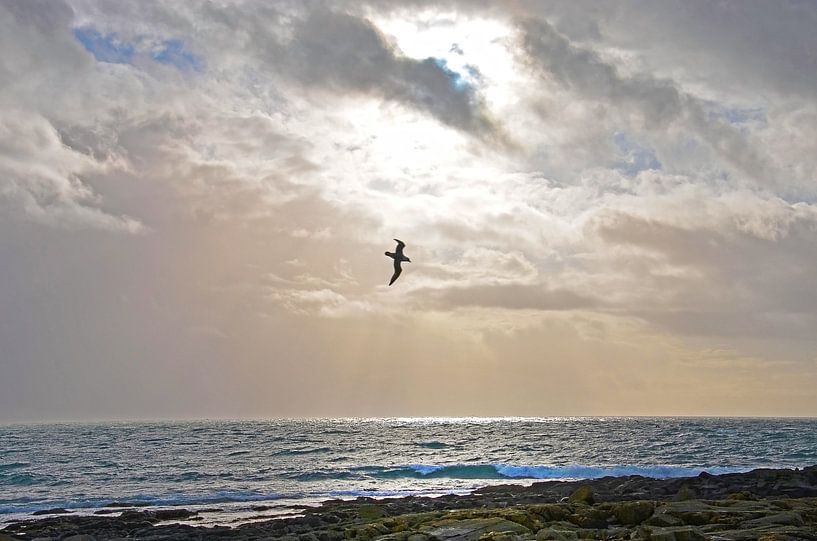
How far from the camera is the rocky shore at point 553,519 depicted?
14.5m

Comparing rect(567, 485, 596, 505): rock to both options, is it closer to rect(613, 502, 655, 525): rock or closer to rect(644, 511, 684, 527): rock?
rect(613, 502, 655, 525): rock

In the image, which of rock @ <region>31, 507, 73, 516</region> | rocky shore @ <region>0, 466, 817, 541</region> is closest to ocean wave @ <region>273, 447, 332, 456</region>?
rock @ <region>31, 507, 73, 516</region>

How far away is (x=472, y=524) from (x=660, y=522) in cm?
405

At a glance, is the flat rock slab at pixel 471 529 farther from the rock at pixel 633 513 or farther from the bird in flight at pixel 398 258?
the bird in flight at pixel 398 258

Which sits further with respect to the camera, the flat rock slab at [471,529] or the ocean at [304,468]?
the ocean at [304,468]

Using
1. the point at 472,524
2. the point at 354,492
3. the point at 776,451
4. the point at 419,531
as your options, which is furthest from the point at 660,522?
the point at 776,451

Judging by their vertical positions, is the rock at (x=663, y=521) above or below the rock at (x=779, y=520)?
below

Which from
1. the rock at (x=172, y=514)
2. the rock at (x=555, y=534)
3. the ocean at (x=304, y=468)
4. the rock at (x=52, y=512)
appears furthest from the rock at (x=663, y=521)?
the rock at (x=52, y=512)

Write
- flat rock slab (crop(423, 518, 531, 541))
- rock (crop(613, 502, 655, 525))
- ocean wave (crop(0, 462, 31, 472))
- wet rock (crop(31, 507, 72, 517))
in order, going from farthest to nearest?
1. ocean wave (crop(0, 462, 31, 472))
2. wet rock (crop(31, 507, 72, 517))
3. rock (crop(613, 502, 655, 525))
4. flat rock slab (crop(423, 518, 531, 541))

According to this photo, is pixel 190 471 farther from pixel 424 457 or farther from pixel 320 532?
pixel 320 532

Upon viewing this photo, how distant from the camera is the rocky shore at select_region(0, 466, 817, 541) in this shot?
14461mm

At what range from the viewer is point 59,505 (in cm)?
3500

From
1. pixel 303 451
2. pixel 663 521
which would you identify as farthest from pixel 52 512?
pixel 303 451

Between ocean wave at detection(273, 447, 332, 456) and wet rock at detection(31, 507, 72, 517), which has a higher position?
ocean wave at detection(273, 447, 332, 456)
